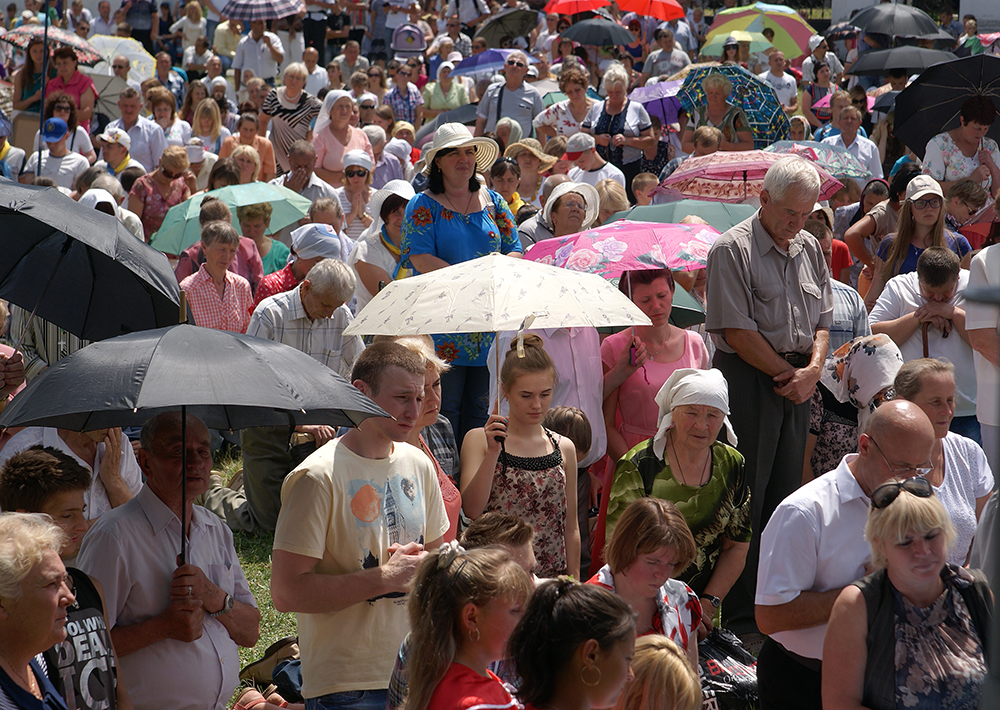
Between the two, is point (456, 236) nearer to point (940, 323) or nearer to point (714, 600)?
point (714, 600)

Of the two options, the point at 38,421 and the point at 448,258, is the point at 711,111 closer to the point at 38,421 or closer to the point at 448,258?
the point at 448,258

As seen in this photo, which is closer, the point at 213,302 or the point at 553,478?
the point at 553,478

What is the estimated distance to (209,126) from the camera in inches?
481

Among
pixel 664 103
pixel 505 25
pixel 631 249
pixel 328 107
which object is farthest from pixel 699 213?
pixel 505 25

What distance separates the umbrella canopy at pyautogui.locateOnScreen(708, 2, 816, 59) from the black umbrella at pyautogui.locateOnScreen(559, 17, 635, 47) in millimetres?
1920

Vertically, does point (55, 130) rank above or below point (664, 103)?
above

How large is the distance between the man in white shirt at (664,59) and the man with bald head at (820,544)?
13.3m

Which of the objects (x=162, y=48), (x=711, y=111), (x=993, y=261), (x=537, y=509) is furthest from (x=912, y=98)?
(x=162, y=48)

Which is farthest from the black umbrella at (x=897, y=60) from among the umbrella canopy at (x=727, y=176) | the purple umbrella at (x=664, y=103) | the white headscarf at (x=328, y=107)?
the white headscarf at (x=328, y=107)

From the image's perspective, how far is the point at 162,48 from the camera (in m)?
20.5

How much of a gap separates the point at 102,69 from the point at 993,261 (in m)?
13.4

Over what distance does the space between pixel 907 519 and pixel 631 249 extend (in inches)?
102

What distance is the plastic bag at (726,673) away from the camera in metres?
4.31

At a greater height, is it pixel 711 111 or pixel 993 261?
pixel 993 261
